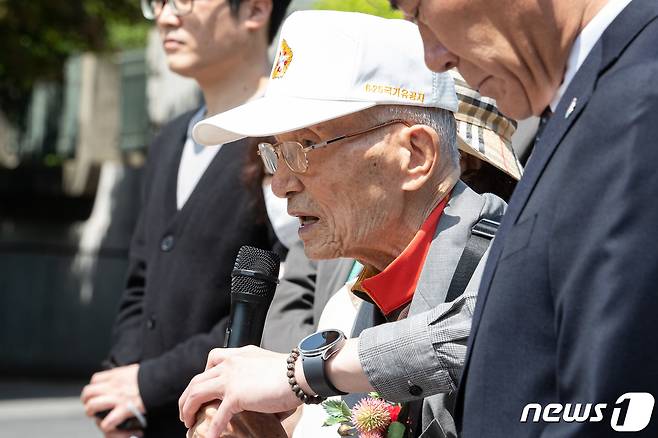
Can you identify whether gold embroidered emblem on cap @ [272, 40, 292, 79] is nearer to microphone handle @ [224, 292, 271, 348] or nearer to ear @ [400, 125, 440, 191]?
ear @ [400, 125, 440, 191]

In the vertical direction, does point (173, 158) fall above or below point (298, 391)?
above

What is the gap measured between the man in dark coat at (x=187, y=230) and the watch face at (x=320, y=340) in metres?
1.55

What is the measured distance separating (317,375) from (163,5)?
97.1 inches

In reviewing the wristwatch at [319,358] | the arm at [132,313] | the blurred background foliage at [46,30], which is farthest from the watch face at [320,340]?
the blurred background foliage at [46,30]

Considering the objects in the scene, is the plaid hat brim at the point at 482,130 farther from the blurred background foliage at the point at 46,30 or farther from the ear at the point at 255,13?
the blurred background foliage at the point at 46,30

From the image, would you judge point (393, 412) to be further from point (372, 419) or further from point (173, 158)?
point (173, 158)

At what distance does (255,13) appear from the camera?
13.5ft

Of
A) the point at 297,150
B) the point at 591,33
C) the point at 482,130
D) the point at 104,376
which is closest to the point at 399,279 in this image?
the point at 297,150

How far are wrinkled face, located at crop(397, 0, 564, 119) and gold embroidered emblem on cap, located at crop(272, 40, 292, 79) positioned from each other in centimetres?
75

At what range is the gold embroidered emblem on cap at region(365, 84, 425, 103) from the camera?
2420 millimetres

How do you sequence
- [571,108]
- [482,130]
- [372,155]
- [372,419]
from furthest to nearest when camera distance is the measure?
[482,130] < [372,155] < [372,419] < [571,108]

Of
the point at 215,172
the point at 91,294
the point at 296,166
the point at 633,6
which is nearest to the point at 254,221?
the point at 215,172

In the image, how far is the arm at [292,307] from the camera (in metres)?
3.05

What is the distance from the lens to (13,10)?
16.5 m
